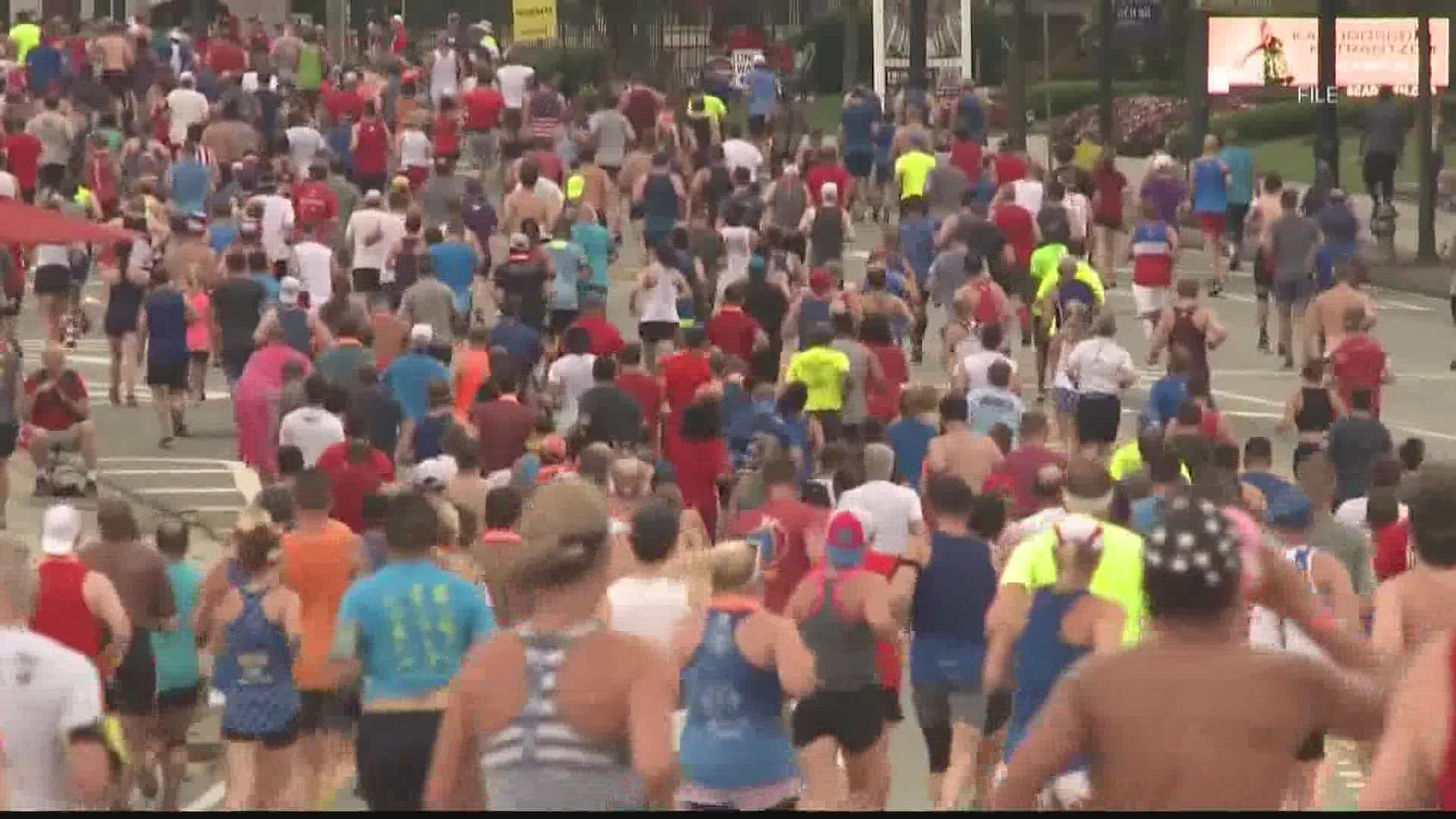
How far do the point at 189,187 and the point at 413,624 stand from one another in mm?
21401

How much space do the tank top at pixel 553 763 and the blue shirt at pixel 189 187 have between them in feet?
78.9

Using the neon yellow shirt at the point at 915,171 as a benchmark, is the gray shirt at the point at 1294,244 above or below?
below

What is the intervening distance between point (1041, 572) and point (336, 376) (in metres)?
9.41

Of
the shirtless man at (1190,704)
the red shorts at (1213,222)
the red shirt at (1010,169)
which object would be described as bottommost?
the red shorts at (1213,222)

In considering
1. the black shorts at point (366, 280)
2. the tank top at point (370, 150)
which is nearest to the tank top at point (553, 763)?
the black shorts at point (366, 280)

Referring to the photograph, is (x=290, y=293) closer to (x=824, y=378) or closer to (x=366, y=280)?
(x=366, y=280)

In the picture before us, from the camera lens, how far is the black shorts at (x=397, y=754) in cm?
1027

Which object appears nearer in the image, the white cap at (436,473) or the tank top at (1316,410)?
the white cap at (436,473)

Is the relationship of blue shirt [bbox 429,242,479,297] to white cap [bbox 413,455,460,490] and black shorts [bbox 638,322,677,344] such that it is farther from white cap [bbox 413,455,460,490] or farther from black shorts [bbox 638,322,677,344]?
white cap [bbox 413,455,460,490]

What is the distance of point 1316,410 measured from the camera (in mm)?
19484

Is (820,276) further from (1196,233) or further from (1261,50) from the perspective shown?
(1261,50)

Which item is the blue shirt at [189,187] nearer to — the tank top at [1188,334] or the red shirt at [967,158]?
the red shirt at [967,158]

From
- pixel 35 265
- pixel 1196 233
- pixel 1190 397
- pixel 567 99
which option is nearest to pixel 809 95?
pixel 567 99

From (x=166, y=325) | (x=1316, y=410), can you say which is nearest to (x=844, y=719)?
(x=1316, y=410)
